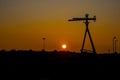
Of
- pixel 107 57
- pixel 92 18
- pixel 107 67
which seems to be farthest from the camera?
pixel 92 18

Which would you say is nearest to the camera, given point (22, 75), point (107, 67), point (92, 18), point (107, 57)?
point (22, 75)

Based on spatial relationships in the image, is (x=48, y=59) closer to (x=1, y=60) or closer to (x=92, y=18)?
(x=1, y=60)

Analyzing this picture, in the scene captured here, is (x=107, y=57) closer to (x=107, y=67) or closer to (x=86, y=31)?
(x=107, y=67)

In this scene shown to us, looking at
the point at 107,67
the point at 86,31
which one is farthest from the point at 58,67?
the point at 86,31

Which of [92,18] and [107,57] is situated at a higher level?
[92,18]

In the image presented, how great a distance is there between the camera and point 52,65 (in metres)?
33.4

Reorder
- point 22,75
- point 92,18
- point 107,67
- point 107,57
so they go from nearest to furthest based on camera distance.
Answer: point 22,75 → point 107,67 → point 107,57 → point 92,18

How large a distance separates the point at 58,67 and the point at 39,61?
7.76 ft

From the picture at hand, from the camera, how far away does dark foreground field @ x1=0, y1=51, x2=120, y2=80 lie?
102 feet

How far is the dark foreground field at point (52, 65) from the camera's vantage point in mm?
31172

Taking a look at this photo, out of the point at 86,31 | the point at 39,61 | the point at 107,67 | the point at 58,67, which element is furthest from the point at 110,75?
the point at 86,31

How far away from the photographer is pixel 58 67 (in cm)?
3284

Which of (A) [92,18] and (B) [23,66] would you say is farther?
(A) [92,18]

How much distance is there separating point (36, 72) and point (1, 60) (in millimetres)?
4778
